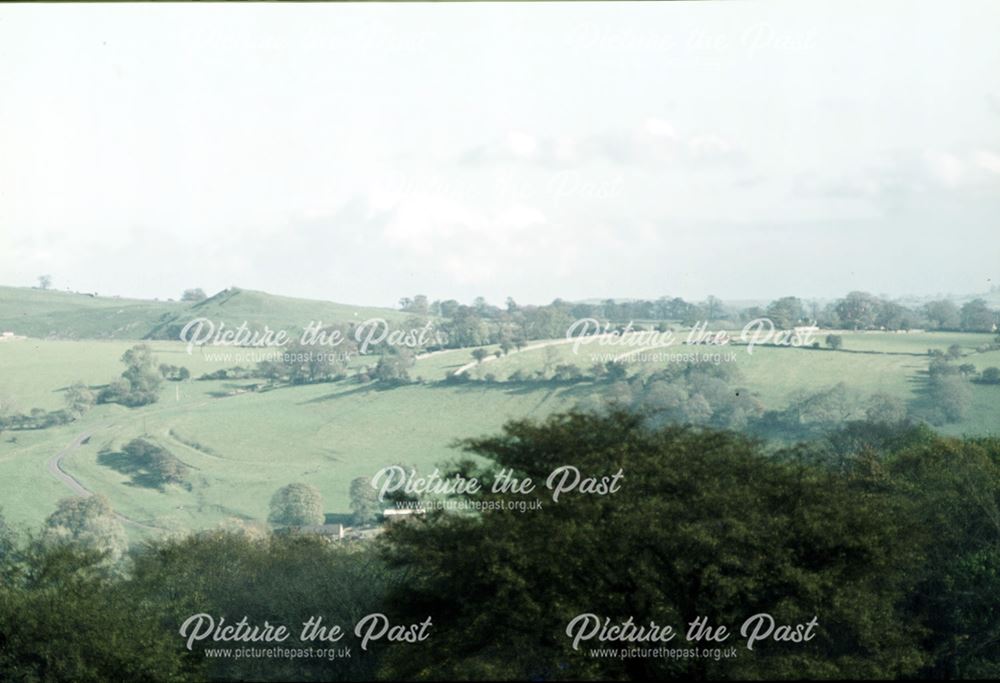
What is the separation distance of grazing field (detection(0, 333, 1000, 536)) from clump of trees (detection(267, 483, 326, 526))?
1.42 meters

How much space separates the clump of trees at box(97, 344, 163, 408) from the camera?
10381 cm

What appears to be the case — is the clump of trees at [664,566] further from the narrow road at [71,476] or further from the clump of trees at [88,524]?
the narrow road at [71,476]

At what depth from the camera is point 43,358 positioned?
114 metres

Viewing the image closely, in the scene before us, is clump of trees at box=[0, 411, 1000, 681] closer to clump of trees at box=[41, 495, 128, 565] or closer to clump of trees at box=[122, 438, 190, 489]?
clump of trees at box=[41, 495, 128, 565]

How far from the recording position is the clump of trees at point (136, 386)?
103812mm

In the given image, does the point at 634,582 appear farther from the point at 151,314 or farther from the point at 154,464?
the point at 151,314

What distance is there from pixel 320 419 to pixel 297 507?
24.3m

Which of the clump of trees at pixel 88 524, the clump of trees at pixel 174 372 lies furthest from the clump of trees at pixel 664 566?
the clump of trees at pixel 174 372

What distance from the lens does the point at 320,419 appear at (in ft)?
310

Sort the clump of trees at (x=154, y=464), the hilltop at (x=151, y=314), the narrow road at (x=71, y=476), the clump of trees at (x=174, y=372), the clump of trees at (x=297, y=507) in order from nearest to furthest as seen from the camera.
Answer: the clump of trees at (x=297, y=507) < the narrow road at (x=71, y=476) < the clump of trees at (x=154, y=464) < the clump of trees at (x=174, y=372) < the hilltop at (x=151, y=314)

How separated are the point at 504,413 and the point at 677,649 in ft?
219

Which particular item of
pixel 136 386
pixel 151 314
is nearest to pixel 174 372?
pixel 136 386

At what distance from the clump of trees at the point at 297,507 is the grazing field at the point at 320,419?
142cm

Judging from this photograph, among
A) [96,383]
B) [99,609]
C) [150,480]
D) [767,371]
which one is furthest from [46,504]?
[99,609]
